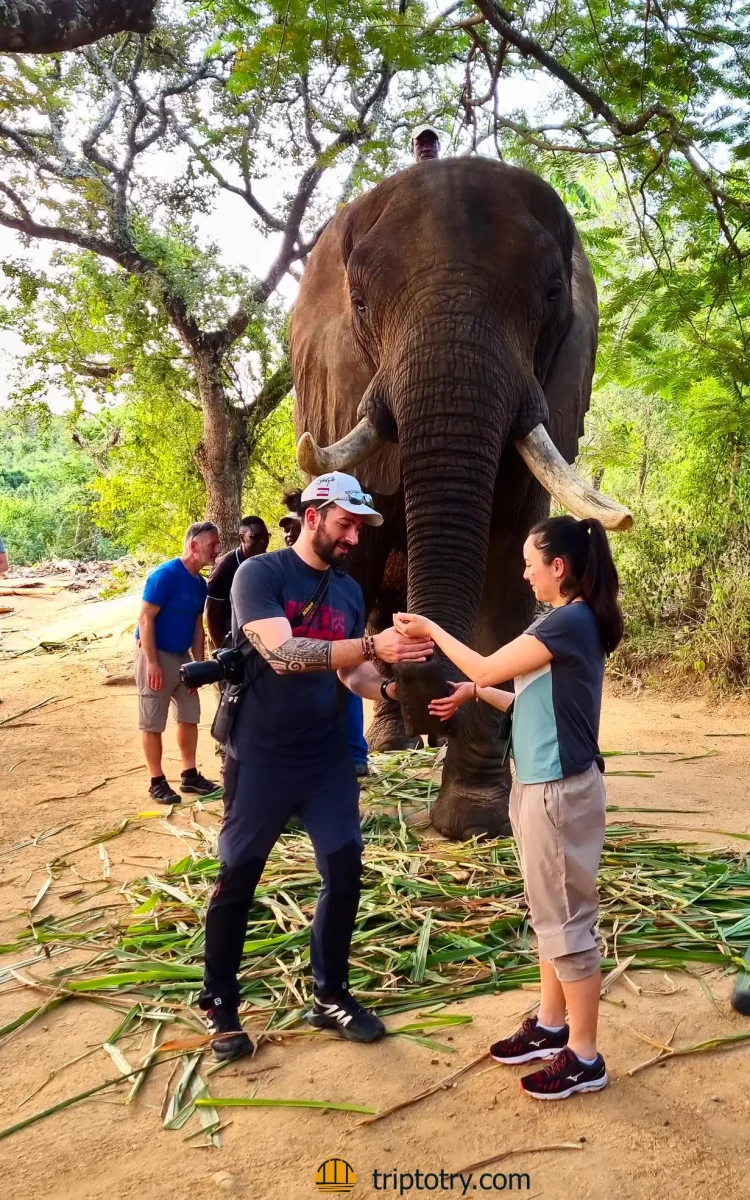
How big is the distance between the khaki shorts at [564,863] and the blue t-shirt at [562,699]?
6 centimetres

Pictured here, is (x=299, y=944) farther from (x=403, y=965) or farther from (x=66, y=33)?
(x=66, y=33)

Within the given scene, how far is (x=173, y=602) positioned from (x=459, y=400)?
2806mm

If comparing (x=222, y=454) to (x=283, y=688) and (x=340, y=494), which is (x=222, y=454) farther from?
(x=283, y=688)

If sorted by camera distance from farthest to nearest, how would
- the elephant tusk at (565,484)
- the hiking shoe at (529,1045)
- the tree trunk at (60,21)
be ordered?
the tree trunk at (60,21) < the elephant tusk at (565,484) < the hiking shoe at (529,1045)

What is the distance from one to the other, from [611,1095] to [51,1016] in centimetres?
212

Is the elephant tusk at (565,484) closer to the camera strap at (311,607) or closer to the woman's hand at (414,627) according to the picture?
the woman's hand at (414,627)

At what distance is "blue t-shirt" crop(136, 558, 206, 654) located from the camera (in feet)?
22.0

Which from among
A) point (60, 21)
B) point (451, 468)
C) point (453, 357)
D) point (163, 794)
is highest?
point (60, 21)

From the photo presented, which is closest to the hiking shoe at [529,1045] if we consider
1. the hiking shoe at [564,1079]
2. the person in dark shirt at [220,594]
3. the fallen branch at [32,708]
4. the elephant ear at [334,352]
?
the hiking shoe at [564,1079]

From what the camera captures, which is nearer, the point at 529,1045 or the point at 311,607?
the point at 529,1045

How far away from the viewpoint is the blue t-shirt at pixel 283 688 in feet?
11.1

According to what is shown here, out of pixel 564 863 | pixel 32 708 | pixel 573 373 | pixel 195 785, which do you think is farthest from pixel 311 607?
pixel 32 708

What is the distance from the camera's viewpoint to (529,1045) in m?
3.12

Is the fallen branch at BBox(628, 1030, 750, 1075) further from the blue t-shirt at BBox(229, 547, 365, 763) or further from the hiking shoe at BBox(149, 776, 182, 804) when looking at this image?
the hiking shoe at BBox(149, 776, 182, 804)
